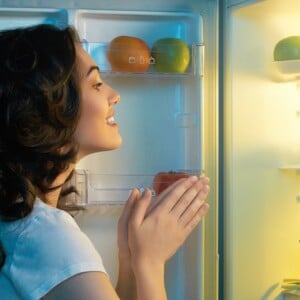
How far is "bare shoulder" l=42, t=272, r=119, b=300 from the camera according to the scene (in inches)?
31.3

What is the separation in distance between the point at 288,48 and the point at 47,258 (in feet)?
2.95

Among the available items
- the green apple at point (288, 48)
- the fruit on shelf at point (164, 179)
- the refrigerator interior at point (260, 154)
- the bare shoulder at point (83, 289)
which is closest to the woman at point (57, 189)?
the bare shoulder at point (83, 289)

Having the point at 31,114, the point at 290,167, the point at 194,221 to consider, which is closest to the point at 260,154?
the point at 290,167

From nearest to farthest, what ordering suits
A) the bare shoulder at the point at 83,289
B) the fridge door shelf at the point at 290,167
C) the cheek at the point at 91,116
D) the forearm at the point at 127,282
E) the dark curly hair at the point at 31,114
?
the bare shoulder at the point at 83,289, the dark curly hair at the point at 31,114, the cheek at the point at 91,116, the forearm at the point at 127,282, the fridge door shelf at the point at 290,167

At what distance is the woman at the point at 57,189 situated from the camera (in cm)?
82

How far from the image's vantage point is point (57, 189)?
1.03 metres

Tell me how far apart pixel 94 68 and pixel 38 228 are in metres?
0.35

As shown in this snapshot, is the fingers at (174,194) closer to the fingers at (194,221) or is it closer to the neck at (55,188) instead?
the fingers at (194,221)

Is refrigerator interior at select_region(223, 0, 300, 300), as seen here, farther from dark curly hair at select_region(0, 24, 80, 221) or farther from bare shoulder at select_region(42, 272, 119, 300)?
bare shoulder at select_region(42, 272, 119, 300)

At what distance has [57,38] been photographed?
99 cm

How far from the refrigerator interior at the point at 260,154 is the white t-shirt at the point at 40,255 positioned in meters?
0.72

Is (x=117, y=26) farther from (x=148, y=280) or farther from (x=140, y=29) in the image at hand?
(x=148, y=280)

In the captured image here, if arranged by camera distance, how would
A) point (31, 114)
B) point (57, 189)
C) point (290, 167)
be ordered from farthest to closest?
point (290, 167) → point (57, 189) → point (31, 114)

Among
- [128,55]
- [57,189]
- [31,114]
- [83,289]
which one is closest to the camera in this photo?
[83,289]
